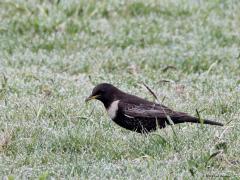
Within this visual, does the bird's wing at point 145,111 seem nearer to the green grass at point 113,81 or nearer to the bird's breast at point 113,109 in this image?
the bird's breast at point 113,109

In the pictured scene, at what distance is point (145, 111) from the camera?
7.34m

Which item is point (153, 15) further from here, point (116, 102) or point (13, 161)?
point (13, 161)

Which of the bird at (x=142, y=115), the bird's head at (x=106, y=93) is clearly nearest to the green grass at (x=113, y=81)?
the bird at (x=142, y=115)

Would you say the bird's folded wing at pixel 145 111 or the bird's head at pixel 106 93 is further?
the bird's head at pixel 106 93

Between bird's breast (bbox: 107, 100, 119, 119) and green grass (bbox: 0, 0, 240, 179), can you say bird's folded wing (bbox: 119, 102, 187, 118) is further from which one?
green grass (bbox: 0, 0, 240, 179)

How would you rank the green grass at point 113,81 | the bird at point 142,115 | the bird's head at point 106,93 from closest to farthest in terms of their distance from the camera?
the green grass at point 113,81 < the bird at point 142,115 < the bird's head at point 106,93

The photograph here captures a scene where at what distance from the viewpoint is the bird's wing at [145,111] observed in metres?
7.25

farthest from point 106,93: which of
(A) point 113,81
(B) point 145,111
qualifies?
(A) point 113,81

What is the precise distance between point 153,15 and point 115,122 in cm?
633

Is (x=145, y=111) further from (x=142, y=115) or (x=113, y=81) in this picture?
(x=113, y=81)

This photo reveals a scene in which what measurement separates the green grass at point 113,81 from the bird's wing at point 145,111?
0.16 m

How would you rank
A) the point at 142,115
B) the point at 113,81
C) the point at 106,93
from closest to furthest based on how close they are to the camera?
the point at 142,115 → the point at 106,93 → the point at 113,81

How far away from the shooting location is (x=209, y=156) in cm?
607

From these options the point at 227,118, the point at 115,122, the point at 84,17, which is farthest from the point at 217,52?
the point at 115,122
